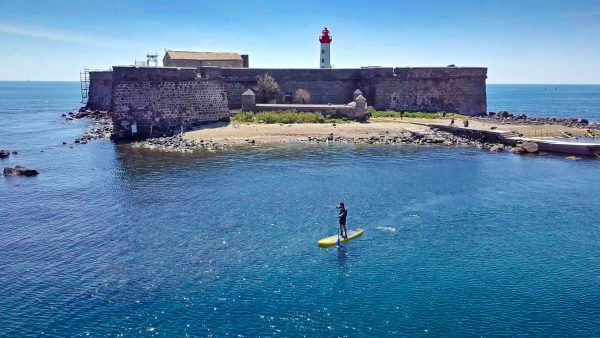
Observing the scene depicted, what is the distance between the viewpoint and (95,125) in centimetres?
5259

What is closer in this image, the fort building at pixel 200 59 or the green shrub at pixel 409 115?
the green shrub at pixel 409 115

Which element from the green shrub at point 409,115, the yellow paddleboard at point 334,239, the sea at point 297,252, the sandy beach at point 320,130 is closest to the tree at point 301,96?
the green shrub at point 409,115

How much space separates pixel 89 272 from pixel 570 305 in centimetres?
1344

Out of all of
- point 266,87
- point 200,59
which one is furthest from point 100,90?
point 266,87

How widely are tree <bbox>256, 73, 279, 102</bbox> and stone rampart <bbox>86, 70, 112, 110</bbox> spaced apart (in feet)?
74.9

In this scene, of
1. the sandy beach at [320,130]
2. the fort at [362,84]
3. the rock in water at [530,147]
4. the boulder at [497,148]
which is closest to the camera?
the rock in water at [530,147]

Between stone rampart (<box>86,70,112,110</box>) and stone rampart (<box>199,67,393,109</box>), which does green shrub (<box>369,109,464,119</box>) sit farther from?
stone rampart (<box>86,70,112,110</box>)

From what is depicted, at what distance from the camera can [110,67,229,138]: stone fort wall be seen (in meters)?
40.0

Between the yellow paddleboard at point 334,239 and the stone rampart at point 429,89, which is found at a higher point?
the stone rampart at point 429,89

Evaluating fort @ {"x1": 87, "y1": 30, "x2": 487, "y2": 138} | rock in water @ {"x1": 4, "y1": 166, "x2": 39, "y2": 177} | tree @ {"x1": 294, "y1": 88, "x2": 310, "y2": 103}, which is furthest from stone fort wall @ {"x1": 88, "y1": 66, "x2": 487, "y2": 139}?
rock in water @ {"x1": 4, "y1": 166, "x2": 39, "y2": 177}

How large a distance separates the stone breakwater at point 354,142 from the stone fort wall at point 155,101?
2192 millimetres

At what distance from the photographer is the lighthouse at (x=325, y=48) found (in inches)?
2384

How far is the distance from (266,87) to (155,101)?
13.5 meters

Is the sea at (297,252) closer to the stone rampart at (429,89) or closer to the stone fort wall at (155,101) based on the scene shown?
the stone fort wall at (155,101)
